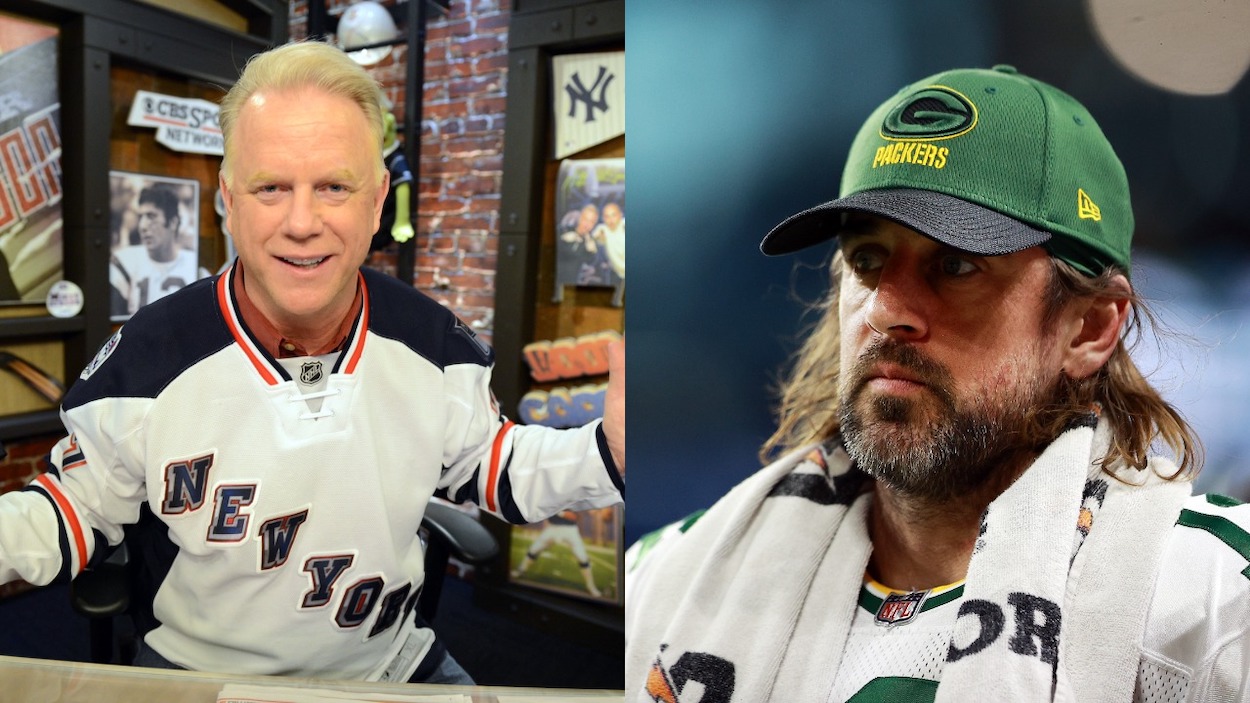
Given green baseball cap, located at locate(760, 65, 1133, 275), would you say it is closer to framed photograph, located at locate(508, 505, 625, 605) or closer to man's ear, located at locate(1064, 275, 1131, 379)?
man's ear, located at locate(1064, 275, 1131, 379)

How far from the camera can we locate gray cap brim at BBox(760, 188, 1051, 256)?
35.8 inches

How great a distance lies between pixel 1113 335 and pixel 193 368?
3.72ft

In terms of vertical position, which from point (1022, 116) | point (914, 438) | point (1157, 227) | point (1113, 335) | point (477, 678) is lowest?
point (477, 678)

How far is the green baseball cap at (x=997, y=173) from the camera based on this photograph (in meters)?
0.94

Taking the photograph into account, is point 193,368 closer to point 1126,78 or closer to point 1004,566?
point 1004,566

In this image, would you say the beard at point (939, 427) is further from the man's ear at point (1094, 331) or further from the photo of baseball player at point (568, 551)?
the photo of baseball player at point (568, 551)

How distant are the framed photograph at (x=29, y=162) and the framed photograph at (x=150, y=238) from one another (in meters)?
0.07

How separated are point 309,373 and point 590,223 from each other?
1.34 ft

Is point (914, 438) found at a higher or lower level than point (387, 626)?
higher

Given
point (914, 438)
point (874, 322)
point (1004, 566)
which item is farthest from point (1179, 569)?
point (874, 322)

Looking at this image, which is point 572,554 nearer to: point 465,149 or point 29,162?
point 465,149

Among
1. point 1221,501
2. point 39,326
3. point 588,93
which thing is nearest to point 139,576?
point 39,326

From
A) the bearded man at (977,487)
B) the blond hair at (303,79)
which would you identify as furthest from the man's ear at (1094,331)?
the blond hair at (303,79)

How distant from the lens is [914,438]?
3.32ft
